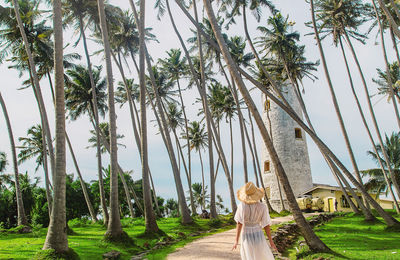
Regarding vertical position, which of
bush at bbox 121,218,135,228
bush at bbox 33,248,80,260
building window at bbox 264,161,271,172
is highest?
building window at bbox 264,161,271,172

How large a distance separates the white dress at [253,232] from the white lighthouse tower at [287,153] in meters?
26.0

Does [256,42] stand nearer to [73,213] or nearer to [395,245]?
[395,245]

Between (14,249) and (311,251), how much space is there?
9.44m

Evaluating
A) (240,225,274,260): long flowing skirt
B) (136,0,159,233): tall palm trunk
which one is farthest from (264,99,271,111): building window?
(240,225,274,260): long flowing skirt

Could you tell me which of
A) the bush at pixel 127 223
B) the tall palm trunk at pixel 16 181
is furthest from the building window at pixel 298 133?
the tall palm trunk at pixel 16 181

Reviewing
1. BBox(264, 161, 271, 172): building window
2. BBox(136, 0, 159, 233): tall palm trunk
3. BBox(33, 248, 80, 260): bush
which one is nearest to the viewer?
BBox(33, 248, 80, 260): bush

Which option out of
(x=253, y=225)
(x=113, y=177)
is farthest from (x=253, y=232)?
(x=113, y=177)

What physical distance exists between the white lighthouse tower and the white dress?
26.0 metres

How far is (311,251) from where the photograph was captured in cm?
858

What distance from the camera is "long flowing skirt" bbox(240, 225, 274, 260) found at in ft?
17.1

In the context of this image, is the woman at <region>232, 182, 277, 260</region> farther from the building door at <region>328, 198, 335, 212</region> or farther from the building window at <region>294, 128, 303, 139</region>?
the building window at <region>294, 128, 303, 139</region>

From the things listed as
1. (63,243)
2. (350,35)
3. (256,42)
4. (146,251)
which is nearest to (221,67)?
(256,42)

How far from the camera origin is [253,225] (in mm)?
5410

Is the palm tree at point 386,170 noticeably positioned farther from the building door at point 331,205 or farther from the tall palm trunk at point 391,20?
the tall palm trunk at point 391,20
